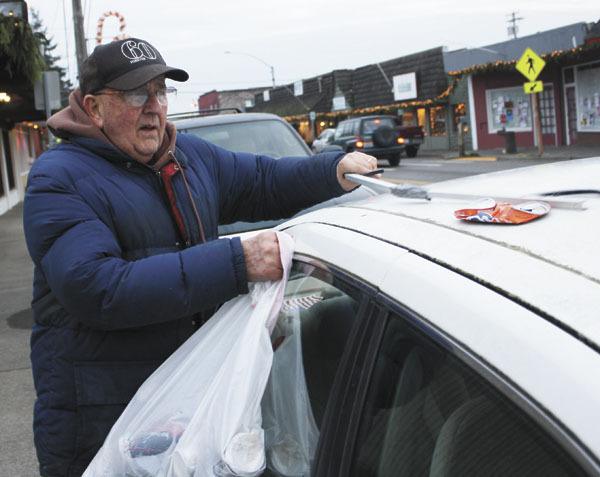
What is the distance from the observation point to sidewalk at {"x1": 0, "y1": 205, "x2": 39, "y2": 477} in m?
4.20

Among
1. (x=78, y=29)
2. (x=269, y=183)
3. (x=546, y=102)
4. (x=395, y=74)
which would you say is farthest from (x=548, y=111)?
(x=269, y=183)

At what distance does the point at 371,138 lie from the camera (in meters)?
24.3

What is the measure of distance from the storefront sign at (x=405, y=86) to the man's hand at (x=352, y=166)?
3309 centimetres

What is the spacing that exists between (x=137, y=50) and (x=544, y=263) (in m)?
1.51

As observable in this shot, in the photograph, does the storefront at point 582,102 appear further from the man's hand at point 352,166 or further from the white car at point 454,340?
the white car at point 454,340

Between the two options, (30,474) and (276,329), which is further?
(30,474)

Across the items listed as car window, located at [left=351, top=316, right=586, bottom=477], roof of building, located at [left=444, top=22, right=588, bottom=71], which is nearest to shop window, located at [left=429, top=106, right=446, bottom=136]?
roof of building, located at [left=444, top=22, right=588, bottom=71]

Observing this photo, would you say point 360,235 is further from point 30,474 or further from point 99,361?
point 30,474

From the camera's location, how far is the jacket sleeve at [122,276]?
1900mm

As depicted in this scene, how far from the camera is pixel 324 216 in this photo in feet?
6.80

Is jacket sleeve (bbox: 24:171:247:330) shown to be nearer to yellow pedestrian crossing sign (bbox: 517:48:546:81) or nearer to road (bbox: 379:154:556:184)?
road (bbox: 379:154:556:184)

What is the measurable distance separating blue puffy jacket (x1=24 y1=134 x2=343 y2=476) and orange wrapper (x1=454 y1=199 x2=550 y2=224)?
0.65m

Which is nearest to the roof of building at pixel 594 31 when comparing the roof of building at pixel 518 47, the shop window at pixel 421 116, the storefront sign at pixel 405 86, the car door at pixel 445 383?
the roof of building at pixel 518 47

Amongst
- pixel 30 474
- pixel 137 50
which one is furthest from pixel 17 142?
pixel 137 50
